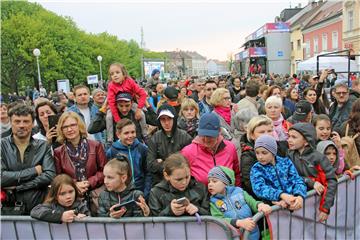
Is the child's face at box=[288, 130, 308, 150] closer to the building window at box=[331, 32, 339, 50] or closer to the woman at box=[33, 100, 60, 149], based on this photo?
the woman at box=[33, 100, 60, 149]

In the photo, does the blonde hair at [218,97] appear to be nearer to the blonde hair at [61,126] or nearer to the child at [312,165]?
the child at [312,165]

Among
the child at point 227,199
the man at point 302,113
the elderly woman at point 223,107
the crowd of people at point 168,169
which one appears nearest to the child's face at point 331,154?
the crowd of people at point 168,169

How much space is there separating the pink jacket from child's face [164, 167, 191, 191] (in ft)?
1.31

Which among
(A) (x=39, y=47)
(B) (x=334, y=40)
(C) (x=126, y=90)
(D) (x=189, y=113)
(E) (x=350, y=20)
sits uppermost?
(E) (x=350, y=20)

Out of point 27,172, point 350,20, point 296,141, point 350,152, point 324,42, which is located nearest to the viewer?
point 27,172

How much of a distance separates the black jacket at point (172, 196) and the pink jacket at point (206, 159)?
0.31 meters

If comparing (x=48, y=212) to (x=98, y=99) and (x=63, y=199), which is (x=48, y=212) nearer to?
(x=63, y=199)

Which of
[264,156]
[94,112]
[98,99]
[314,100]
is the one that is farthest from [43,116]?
[314,100]

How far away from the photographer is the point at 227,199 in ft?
10.5

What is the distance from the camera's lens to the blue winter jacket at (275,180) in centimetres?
321

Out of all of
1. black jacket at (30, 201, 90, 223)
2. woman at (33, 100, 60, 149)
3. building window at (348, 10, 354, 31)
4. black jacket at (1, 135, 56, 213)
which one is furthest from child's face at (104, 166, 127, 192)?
building window at (348, 10, 354, 31)

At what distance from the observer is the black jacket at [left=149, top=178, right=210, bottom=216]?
3.13 meters

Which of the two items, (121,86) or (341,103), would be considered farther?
(341,103)

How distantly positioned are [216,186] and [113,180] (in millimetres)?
909
